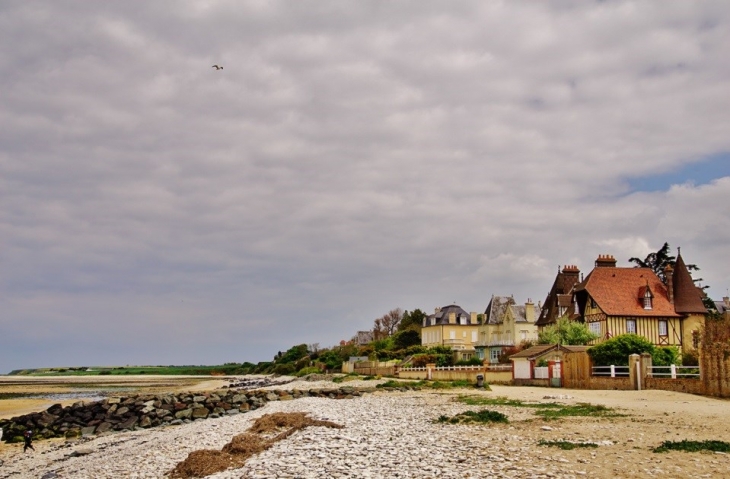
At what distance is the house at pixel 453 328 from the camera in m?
88.1

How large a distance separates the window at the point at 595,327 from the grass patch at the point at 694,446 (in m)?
44.4

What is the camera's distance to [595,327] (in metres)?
57.9

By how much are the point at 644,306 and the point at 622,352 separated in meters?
21.8

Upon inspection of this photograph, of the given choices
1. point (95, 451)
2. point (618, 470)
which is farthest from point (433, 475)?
point (95, 451)

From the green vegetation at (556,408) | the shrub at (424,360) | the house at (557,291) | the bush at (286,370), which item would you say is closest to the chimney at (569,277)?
the house at (557,291)

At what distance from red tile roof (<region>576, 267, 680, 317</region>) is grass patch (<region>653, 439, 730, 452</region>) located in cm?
4372

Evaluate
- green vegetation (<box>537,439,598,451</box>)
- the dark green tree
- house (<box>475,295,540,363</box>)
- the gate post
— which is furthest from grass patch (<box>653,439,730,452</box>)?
the dark green tree

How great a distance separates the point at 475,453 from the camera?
48.2 feet

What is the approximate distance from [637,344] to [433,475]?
94.8 ft

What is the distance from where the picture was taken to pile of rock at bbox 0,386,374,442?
34.3 metres

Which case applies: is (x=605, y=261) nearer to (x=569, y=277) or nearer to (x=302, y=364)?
(x=569, y=277)

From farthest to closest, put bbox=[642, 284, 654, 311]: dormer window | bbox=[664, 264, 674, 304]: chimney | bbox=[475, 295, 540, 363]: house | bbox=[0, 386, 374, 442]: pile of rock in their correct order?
1. bbox=[475, 295, 540, 363]: house
2. bbox=[664, 264, 674, 304]: chimney
3. bbox=[642, 284, 654, 311]: dormer window
4. bbox=[0, 386, 374, 442]: pile of rock

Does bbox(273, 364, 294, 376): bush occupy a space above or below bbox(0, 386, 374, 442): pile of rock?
below

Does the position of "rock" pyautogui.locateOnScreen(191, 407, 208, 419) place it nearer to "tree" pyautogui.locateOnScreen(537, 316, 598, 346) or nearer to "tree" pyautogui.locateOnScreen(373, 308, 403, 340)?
"tree" pyautogui.locateOnScreen(537, 316, 598, 346)
